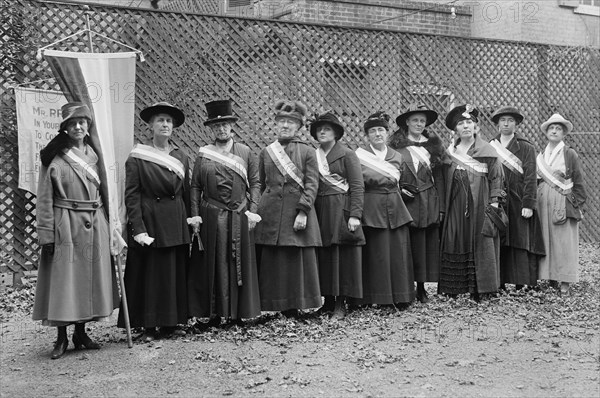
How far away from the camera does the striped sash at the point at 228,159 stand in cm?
761

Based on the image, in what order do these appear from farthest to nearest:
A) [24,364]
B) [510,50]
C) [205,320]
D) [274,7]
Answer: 1. [274,7]
2. [510,50]
3. [205,320]
4. [24,364]

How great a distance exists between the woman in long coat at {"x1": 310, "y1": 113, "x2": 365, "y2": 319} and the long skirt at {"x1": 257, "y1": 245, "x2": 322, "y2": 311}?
31 cm

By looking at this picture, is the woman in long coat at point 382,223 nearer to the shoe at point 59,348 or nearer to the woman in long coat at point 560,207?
the woman in long coat at point 560,207

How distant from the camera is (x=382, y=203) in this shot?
8.51 meters

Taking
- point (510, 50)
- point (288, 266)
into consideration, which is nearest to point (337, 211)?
point (288, 266)

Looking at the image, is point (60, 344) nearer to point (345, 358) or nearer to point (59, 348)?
point (59, 348)

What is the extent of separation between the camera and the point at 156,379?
6.30m

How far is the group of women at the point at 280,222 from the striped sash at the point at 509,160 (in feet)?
1.12

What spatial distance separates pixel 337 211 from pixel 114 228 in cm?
214

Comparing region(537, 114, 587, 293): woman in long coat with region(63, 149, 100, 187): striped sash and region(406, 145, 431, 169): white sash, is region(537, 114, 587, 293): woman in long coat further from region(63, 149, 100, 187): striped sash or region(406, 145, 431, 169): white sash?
region(63, 149, 100, 187): striped sash

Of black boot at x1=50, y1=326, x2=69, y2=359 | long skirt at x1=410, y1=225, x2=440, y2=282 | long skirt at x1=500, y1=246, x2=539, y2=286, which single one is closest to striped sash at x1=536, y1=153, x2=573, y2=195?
long skirt at x1=500, y1=246, x2=539, y2=286

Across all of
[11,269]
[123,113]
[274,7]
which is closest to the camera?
[123,113]

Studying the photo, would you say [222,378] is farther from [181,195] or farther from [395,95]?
[395,95]

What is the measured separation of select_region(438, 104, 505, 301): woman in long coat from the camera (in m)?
8.93
